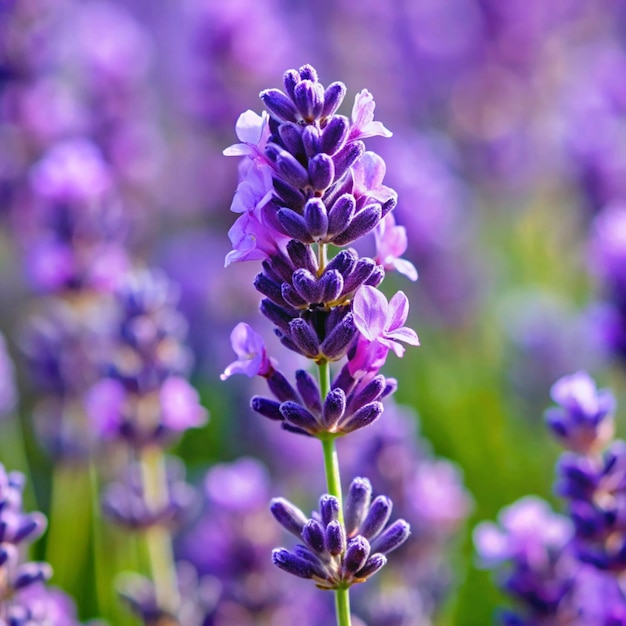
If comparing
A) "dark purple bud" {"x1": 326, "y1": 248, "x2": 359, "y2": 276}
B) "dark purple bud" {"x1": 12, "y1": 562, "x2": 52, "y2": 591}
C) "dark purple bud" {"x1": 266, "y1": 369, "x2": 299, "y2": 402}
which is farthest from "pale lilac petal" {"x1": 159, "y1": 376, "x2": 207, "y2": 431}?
"dark purple bud" {"x1": 326, "y1": 248, "x2": 359, "y2": 276}

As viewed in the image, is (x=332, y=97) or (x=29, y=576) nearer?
(x=332, y=97)

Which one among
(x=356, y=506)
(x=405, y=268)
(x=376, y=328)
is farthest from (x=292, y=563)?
(x=405, y=268)

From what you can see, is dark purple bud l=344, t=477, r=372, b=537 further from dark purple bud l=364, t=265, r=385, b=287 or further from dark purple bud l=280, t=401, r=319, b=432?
dark purple bud l=364, t=265, r=385, b=287

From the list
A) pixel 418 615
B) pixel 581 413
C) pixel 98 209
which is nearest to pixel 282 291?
pixel 581 413

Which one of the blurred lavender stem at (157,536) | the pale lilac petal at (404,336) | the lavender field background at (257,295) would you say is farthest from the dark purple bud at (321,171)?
the blurred lavender stem at (157,536)

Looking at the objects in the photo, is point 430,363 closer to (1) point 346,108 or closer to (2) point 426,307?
(2) point 426,307

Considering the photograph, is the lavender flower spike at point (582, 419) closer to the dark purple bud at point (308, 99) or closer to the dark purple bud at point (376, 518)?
the dark purple bud at point (376, 518)

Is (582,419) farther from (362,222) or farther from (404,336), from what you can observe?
(362,222)
